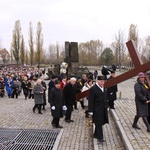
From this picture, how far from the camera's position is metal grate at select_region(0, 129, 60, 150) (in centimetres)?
630

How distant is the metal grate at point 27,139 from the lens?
6.30 meters

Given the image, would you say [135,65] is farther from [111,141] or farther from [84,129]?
[84,129]

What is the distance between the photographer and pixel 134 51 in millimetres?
6984

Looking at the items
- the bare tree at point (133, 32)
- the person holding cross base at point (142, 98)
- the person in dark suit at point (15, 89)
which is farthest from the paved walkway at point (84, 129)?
the bare tree at point (133, 32)

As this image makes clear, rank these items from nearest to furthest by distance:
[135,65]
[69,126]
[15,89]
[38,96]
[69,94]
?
[135,65] → [69,126] → [69,94] → [38,96] → [15,89]

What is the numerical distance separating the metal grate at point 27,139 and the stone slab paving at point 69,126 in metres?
0.35

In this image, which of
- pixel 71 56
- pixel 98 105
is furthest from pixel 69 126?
pixel 71 56

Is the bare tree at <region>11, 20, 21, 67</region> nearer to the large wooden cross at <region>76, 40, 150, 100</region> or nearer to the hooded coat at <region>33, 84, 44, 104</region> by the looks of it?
the hooded coat at <region>33, 84, 44, 104</region>

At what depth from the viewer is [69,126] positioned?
323 inches

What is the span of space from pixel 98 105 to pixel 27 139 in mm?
2408

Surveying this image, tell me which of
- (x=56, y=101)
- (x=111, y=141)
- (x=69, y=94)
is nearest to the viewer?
(x=111, y=141)

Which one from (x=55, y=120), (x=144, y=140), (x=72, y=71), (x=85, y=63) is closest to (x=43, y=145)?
(x=55, y=120)

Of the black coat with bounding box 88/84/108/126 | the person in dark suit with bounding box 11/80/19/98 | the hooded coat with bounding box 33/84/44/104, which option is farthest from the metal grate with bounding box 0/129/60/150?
the person in dark suit with bounding box 11/80/19/98

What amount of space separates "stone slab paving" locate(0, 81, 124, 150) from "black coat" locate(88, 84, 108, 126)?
63 cm
